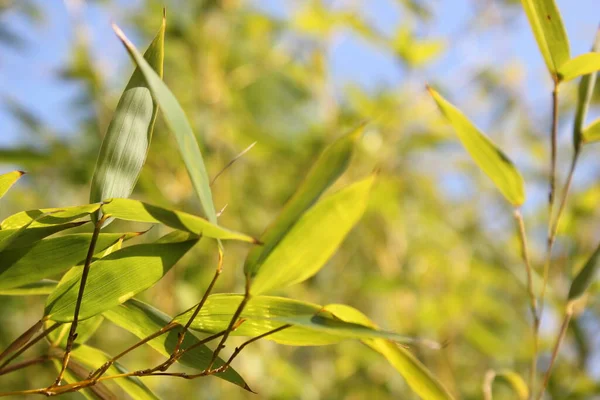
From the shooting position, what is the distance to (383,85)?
171 centimetres

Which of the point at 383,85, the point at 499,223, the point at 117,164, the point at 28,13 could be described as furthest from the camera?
the point at 499,223

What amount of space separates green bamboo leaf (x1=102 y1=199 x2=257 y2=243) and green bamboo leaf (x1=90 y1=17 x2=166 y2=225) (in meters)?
0.02

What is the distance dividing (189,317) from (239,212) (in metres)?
1.13

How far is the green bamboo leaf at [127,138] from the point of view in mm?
282

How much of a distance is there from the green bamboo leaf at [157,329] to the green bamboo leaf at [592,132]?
0.87ft

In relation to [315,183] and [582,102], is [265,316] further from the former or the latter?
[582,102]

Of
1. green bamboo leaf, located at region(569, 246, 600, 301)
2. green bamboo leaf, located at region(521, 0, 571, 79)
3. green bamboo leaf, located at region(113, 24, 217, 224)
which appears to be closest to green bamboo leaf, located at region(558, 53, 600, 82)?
green bamboo leaf, located at region(521, 0, 571, 79)

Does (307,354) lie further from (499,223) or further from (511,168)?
(511,168)

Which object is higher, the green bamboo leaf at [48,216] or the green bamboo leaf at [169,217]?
the green bamboo leaf at [48,216]

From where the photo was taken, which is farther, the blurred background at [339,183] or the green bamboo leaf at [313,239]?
the blurred background at [339,183]

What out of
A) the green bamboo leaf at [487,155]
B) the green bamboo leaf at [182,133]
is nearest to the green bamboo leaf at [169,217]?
the green bamboo leaf at [182,133]

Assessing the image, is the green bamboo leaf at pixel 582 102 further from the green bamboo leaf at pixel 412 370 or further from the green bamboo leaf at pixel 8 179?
the green bamboo leaf at pixel 8 179

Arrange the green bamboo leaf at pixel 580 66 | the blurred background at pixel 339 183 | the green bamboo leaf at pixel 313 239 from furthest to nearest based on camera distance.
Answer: the blurred background at pixel 339 183 → the green bamboo leaf at pixel 580 66 → the green bamboo leaf at pixel 313 239

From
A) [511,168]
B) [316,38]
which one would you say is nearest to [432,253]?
[316,38]
